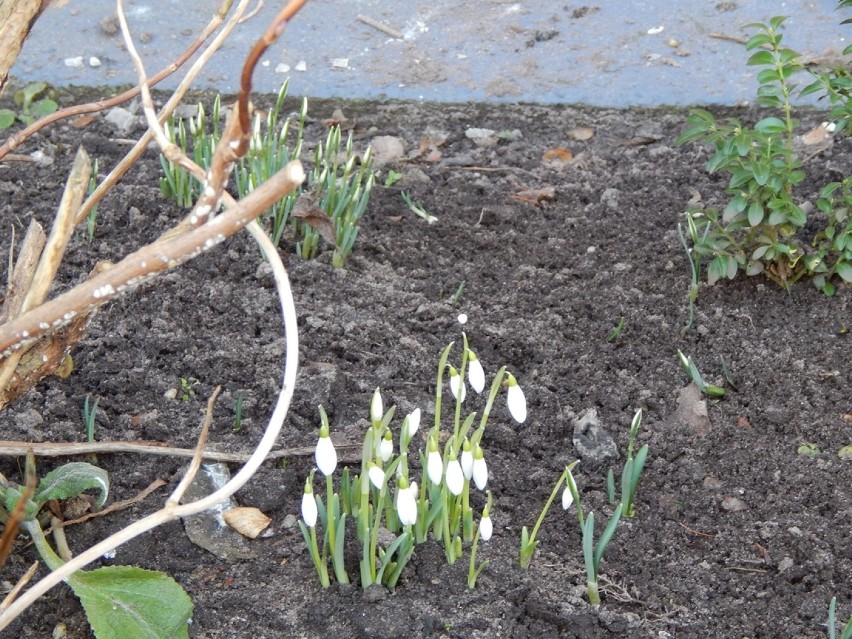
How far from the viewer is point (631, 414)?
7.31ft

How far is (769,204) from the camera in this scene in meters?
2.35

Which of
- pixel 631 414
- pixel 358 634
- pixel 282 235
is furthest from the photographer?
pixel 282 235

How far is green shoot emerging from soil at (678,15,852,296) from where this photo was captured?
2305 millimetres

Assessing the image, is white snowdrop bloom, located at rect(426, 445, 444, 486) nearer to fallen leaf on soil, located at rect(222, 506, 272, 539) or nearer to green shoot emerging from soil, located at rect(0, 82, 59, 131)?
fallen leaf on soil, located at rect(222, 506, 272, 539)

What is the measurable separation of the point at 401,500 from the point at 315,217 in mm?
1241

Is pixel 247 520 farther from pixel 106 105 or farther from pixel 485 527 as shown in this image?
pixel 106 105

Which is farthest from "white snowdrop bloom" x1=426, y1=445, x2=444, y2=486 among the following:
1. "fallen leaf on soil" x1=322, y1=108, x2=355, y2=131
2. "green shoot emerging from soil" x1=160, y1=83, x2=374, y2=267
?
"fallen leaf on soil" x1=322, y1=108, x2=355, y2=131

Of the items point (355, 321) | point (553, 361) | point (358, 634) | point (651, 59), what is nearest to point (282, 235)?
point (355, 321)

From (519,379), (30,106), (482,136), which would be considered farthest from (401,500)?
(30,106)

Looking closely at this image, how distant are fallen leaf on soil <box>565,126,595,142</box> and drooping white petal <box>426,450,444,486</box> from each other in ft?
6.25

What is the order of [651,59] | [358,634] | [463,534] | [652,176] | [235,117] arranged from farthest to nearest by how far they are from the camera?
[651,59] → [652,176] → [463,534] → [358,634] → [235,117]

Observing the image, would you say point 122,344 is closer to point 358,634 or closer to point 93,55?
point 358,634

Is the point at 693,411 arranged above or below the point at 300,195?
below

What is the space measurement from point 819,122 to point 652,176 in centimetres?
62
